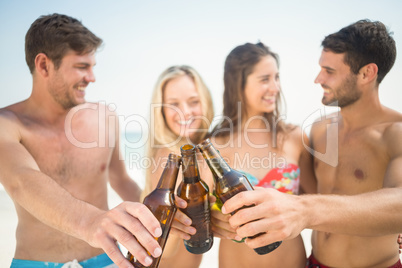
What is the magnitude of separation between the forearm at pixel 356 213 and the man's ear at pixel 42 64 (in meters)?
1.67

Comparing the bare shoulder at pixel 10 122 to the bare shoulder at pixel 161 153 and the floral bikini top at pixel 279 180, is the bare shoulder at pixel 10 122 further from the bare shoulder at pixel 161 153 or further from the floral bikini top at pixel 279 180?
the floral bikini top at pixel 279 180

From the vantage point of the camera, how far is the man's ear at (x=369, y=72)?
1.64 metres

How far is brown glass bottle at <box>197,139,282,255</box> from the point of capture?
896mm

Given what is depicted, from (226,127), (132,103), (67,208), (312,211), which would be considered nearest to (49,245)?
(67,208)

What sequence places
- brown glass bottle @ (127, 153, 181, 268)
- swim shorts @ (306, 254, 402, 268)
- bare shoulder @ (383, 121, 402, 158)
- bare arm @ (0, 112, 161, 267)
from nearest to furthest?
bare arm @ (0, 112, 161, 267), brown glass bottle @ (127, 153, 181, 268), bare shoulder @ (383, 121, 402, 158), swim shorts @ (306, 254, 402, 268)

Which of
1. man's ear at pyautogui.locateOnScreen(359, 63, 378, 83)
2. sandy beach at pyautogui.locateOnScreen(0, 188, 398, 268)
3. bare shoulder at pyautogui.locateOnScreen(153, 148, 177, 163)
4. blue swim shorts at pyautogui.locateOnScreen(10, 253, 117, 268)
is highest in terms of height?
man's ear at pyautogui.locateOnScreen(359, 63, 378, 83)

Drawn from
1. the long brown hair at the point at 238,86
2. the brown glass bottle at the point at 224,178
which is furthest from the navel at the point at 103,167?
the brown glass bottle at the point at 224,178

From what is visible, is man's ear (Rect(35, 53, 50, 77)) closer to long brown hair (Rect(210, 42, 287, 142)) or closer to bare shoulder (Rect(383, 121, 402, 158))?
long brown hair (Rect(210, 42, 287, 142))

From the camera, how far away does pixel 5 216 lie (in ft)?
12.5

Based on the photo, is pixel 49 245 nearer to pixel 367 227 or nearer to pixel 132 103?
pixel 367 227

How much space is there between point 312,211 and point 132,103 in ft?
23.6

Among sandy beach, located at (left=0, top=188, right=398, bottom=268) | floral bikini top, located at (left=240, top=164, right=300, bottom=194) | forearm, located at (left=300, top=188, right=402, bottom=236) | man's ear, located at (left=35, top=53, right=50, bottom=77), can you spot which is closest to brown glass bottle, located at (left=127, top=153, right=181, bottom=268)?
forearm, located at (left=300, top=188, right=402, bottom=236)

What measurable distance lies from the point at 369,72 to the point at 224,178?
50.2 inches

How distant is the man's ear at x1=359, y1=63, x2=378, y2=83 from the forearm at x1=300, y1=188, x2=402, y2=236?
80 centimetres
